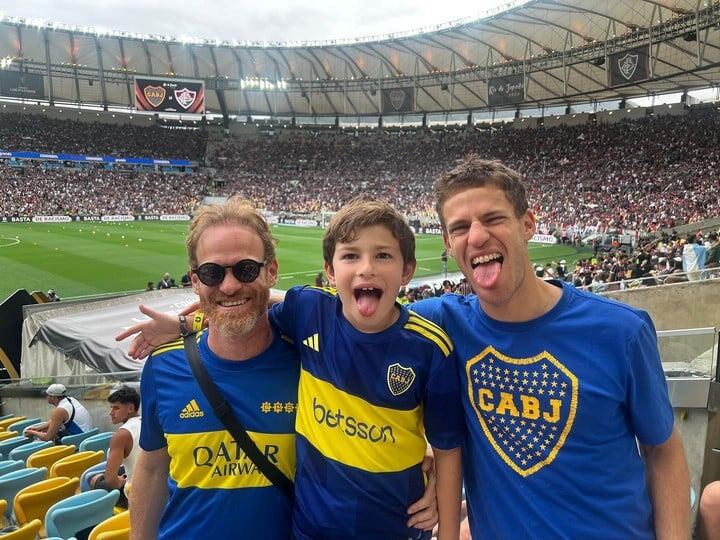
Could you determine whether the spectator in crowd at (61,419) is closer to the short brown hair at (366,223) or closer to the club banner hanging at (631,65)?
the short brown hair at (366,223)

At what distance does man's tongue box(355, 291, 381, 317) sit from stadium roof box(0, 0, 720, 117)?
33263 millimetres

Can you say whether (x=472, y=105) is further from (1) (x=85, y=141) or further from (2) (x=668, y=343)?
(2) (x=668, y=343)

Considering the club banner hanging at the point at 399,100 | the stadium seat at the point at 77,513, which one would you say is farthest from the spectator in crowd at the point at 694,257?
the club banner hanging at the point at 399,100

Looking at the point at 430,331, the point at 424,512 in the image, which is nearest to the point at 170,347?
the point at 430,331

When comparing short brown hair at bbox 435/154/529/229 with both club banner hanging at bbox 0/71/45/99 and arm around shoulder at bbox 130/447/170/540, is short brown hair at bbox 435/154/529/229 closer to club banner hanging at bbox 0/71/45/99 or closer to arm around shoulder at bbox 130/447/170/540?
arm around shoulder at bbox 130/447/170/540

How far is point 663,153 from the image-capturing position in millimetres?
41469

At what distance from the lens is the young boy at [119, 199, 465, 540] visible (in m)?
2.15

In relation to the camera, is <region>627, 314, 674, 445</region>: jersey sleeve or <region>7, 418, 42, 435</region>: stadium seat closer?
<region>627, 314, 674, 445</region>: jersey sleeve

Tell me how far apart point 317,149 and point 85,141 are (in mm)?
28225

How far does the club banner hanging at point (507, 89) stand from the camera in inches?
1693

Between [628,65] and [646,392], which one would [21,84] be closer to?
[628,65]

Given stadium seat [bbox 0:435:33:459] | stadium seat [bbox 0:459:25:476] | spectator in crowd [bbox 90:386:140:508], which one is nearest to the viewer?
spectator in crowd [bbox 90:386:140:508]

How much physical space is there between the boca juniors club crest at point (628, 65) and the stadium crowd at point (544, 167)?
28.0ft

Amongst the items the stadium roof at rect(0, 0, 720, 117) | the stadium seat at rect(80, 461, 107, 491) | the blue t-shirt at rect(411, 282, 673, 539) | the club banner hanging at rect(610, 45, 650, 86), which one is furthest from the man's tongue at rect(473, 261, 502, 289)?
the club banner hanging at rect(610, 45, 650, 86)
